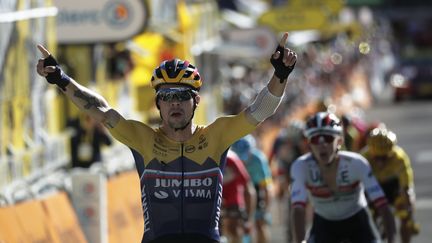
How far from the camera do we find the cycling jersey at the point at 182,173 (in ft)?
25.0

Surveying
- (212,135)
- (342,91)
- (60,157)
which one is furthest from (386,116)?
(212,135)

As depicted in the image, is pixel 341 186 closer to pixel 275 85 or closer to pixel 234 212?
pixel 275 85

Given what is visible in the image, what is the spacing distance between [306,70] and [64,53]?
25202 mm

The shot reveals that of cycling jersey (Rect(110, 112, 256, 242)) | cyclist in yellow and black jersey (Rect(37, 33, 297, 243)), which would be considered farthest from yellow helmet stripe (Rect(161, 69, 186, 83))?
cycling jersey (Rect(110, 112, 256, 242))

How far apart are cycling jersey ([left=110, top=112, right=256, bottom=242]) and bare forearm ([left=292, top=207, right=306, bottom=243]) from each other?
67.1 inches

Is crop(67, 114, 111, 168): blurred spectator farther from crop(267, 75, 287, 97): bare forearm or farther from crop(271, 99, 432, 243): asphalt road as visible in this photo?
crop(267, 75, 287, 97): bare forearm

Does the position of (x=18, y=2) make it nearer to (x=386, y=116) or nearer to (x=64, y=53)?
(x=64, y=53)

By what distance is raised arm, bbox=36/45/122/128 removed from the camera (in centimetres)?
776

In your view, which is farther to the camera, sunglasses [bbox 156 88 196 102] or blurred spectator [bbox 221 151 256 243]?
blurred spectator [bbox 221 151 256 243]

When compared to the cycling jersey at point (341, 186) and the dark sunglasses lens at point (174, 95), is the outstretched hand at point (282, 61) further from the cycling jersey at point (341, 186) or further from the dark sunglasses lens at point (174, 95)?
the cycling jersey at point (341, 186)

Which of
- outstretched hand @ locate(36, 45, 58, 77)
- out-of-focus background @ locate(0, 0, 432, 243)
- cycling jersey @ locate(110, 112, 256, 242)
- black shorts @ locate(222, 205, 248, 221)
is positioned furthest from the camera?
black shorts @ locate(222, 205, 248, 221)

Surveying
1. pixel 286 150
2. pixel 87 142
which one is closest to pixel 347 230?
pixel 286 150

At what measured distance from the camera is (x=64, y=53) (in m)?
24.0

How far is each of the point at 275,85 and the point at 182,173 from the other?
71cm
